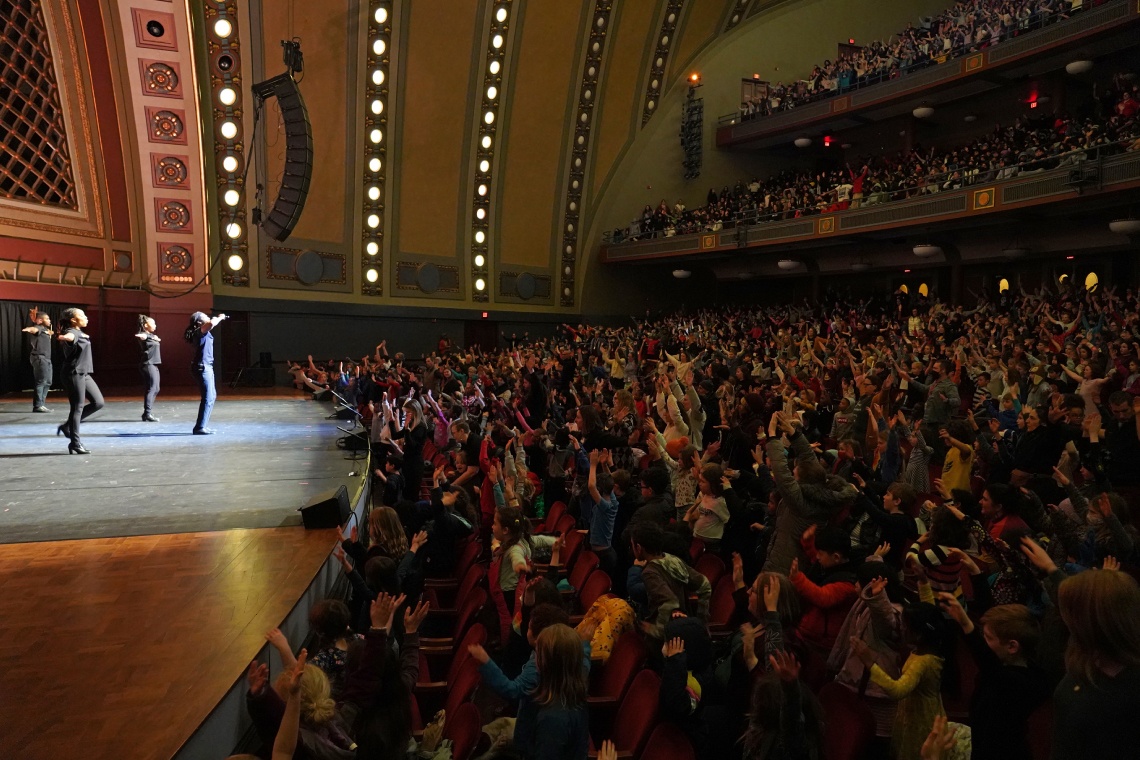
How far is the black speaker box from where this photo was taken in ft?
16.9

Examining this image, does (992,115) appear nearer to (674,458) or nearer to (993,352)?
(993,352)

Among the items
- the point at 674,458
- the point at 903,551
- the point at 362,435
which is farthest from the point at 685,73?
the point at 903,551

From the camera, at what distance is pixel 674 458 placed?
19.2 ft

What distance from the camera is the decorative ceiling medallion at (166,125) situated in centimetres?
1469

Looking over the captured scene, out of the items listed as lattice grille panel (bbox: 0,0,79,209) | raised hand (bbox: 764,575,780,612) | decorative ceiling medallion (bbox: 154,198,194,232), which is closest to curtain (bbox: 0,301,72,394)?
lattice grille panel (bbox: 0,0,79,209)

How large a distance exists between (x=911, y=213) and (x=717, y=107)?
8.85m

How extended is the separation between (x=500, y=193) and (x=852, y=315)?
Answer: 950 cm

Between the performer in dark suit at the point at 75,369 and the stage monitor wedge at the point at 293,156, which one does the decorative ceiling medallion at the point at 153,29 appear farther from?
the performer in dark suit at the point at 75,369

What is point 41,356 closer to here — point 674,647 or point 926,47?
point 674,647

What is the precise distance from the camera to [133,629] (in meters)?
3.51

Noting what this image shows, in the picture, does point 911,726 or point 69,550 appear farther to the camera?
point 69,550

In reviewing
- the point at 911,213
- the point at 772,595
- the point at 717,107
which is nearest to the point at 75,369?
the point at 772,595

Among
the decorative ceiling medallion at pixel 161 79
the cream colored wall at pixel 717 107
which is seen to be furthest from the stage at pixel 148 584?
the cream colored wall at pixel 717 107

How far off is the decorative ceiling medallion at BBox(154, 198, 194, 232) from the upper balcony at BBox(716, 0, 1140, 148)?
14.6m
